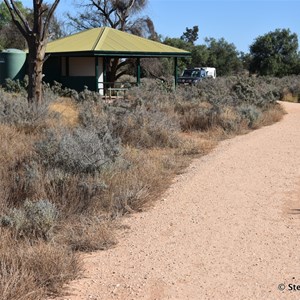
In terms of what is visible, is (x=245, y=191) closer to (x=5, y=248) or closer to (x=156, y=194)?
(x=156, y=194)

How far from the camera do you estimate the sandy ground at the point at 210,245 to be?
13.6 feet

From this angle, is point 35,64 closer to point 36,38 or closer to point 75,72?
point 36,38

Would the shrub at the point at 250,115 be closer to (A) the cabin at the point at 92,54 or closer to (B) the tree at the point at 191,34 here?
(A) the cabin at the point at 92,54

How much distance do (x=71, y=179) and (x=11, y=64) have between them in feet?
60.3

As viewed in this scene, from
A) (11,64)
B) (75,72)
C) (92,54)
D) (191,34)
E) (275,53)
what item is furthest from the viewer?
(191,34)

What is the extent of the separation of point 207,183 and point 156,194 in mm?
965

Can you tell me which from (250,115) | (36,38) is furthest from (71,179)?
(250,115)

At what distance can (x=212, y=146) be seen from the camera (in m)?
10.7

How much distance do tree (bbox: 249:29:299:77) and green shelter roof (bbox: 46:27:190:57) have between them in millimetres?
28294

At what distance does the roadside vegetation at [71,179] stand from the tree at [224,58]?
48900 mm

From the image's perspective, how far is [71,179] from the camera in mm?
6426

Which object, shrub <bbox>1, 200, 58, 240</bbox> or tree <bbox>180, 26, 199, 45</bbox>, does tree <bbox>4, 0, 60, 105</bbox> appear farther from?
tree <bbox>180, 26, 199, 45</bbox>

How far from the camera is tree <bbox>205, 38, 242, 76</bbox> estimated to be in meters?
60.9

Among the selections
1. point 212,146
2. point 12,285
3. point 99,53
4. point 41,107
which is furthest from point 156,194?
point 99,53
